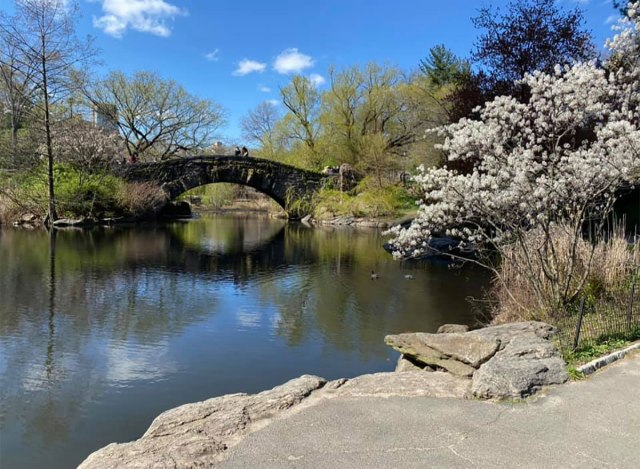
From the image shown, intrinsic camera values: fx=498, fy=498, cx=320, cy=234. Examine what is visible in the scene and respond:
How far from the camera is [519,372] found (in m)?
4.19

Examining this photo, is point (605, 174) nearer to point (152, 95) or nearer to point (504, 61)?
point (504, 61)

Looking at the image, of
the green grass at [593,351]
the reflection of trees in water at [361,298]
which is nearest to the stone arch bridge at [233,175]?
the reflection of trees in water at [361,298]

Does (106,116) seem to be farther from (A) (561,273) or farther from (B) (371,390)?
(B) (371,390)

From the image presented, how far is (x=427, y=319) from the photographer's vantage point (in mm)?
8844

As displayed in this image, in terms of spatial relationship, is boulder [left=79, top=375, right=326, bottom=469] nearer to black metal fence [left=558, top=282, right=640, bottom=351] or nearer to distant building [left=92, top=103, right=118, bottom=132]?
black metal fence [left=558, top=282, right=640, bottom=351]

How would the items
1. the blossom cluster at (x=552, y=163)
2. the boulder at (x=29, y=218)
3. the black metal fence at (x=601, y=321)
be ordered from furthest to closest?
the boulder at (x=29, y=218) → the blossom cluster at (x=552, y=163) → the black metal fence at (x=601, y=321)

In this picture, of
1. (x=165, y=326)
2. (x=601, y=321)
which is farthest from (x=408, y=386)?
(x=165, y=326)

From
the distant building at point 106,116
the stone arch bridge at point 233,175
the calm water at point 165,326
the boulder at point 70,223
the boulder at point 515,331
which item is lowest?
the calm water at point 165,326

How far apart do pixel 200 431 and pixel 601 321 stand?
469cm

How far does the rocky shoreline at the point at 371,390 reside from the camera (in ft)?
10.8

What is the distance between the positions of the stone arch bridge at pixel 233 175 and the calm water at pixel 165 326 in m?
13.2

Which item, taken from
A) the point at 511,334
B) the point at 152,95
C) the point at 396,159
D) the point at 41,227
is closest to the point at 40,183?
the point at 41,227

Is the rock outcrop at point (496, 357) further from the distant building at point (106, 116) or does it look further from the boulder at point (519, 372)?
the distant building at point (106, 116)

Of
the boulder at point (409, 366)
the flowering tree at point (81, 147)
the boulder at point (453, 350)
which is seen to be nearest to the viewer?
the boulder at point (453, 350)
